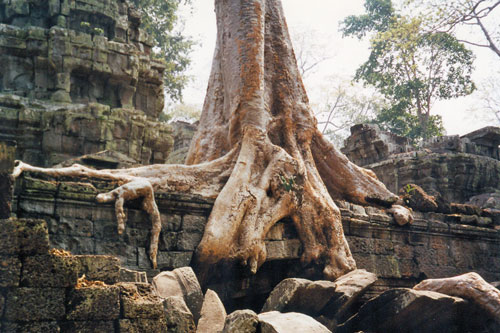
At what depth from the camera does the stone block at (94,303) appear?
3098 mm

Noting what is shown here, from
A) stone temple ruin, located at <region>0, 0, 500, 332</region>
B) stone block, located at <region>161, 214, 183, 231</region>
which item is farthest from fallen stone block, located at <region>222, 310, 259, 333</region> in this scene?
stone block, located at <region>161, 214, 183, 231</region>

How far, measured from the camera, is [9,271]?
2902 millimetres

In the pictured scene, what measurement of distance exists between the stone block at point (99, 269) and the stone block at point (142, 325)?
0.33 meters

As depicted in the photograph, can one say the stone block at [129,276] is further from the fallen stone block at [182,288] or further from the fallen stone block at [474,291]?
the fallen stone block at [474,291]

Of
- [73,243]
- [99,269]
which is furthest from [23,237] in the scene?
[73,243]

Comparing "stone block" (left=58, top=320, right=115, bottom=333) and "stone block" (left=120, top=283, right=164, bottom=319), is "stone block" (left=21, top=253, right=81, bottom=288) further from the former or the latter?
"stone block" (left=120, top=283, right=164, bottom=319)

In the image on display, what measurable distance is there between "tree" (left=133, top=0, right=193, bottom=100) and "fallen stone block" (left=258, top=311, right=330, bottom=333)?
48.3 feet

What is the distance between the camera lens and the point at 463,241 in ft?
27.1

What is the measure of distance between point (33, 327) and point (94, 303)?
361 millimetres

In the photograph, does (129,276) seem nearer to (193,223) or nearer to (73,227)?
(73,227)

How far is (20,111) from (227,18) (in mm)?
Answer: 4289

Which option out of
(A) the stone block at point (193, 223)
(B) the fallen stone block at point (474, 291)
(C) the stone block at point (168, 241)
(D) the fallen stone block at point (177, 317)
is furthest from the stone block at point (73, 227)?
(B) the fallen stone block at point (474, 291)

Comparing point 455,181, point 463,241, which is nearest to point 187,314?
point 463,241

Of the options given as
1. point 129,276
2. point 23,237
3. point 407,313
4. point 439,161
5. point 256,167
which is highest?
point 439,161
